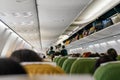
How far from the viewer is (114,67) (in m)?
2.14

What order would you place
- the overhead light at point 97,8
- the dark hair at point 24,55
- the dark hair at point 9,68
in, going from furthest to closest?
the overhead light at point 97,8 → the dark hair at point 24,55 → the dark hair at point 9,68

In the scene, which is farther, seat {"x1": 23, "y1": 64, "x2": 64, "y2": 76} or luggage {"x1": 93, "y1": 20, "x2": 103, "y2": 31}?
luggage {"x1": 93, "y1": 20, "x2": 103, "y2": 31}

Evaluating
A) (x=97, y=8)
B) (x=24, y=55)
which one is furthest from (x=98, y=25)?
(x=24, y=55)

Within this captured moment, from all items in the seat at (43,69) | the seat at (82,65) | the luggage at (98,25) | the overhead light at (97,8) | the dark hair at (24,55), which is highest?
the overhead light at (97,8)

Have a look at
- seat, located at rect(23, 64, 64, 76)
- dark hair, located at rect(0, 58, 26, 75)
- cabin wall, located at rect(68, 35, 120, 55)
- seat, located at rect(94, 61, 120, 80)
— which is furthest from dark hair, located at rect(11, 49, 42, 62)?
cabin wall, located at rect(68, 35, 120, 55)

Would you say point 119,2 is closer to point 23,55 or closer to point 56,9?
point 56,9

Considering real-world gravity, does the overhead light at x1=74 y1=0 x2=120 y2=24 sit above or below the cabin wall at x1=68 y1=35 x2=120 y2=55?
above

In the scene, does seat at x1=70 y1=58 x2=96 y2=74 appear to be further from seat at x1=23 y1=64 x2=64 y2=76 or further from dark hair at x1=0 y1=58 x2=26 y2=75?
dark hair at x1=0 y1=58 x2=26 y2=75

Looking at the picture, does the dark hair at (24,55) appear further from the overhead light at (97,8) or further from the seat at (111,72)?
the overhead light at (97,8)

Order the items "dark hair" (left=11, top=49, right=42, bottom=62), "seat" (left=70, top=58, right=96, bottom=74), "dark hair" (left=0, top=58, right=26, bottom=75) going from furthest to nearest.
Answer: "seat" (left=70, top=58, right=96, bottom=74) → "dark hair" (left=11, top=49, right=42, bottom=62) → "dark hair" (left=0, top=58, right=26, bottom=75)

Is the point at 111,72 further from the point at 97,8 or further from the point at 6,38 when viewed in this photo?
the point at 6,38

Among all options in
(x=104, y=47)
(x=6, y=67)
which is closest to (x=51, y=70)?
(x=6, y=67)

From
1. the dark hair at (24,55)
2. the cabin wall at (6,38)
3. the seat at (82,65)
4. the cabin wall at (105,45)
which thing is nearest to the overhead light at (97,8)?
the cabin wall at (105,45)

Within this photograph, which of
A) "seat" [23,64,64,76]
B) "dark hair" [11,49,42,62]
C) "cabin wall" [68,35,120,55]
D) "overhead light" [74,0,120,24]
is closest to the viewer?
"seat" [23,64,64,76]
